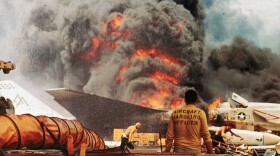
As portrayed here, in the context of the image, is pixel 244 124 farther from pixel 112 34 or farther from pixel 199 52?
pixel 112 34

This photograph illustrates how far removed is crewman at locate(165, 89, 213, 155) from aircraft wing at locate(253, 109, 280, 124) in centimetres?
2407

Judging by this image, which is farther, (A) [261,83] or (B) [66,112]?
(A) [261,83]

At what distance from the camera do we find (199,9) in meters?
59.5

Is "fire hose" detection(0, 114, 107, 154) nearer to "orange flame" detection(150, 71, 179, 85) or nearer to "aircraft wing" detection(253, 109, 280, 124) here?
"aircraft wing" detection(253, 109, 280, 124)

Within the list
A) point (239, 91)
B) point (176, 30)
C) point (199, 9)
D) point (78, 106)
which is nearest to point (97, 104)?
point (78, 106)

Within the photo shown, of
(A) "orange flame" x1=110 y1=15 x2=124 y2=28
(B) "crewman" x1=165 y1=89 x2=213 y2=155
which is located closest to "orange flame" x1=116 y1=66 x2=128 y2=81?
(A) "orange flame" x1=110 y1=15 x2=124 y2=28

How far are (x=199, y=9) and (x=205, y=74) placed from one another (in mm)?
11216

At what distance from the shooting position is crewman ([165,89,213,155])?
256 inches

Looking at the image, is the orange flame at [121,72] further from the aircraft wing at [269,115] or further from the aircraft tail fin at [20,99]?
the aircraft wing at [269,115]

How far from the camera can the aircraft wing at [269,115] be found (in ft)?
95.5

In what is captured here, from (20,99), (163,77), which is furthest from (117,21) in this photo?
(20,99)

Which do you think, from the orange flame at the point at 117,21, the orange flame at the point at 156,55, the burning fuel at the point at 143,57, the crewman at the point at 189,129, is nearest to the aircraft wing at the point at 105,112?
the burning fuel at the point at 143,57

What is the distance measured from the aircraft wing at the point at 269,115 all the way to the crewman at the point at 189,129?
24.1 m

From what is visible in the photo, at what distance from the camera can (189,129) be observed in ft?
21.4
